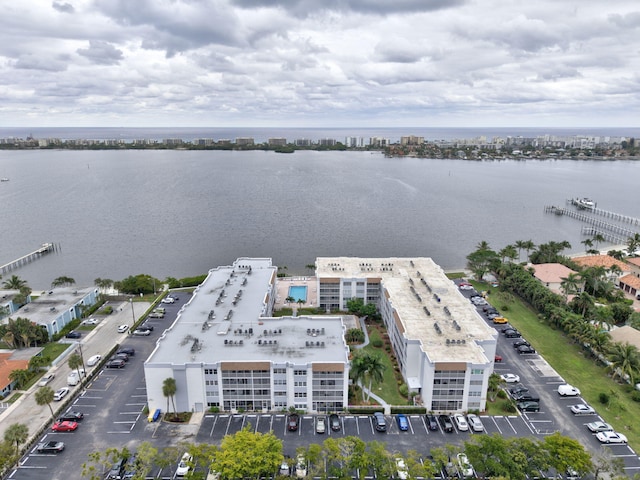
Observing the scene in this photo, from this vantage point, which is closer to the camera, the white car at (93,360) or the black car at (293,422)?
the black car at (293,422)

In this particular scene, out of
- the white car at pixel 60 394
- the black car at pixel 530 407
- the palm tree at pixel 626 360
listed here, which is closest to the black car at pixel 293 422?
the black car at pixel 530 407

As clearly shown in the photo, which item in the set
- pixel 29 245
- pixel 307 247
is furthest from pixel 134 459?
pixel 29 245

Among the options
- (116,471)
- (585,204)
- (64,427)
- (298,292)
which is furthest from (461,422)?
(585,204)

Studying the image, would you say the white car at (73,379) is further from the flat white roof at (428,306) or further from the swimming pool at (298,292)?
the flat white roof at (428,306)

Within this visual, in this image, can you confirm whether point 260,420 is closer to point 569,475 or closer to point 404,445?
point 404,445

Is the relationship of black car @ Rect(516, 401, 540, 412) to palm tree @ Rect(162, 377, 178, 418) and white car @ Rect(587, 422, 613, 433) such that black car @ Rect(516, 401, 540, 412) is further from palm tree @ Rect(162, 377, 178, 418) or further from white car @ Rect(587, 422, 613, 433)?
palm tree @ Rect(162, 377, 178, 418)

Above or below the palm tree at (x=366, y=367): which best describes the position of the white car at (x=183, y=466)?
below
